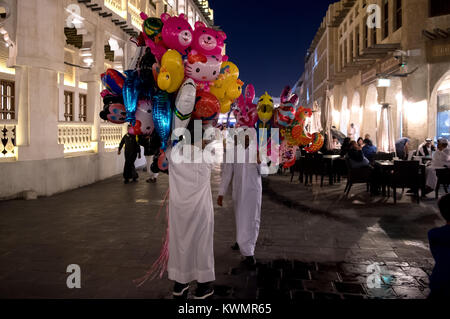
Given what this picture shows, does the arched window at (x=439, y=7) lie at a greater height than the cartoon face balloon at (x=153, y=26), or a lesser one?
greater

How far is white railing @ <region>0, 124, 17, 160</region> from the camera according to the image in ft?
28.7

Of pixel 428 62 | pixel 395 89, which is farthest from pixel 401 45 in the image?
pixel 395 89

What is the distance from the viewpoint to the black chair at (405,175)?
888 centimetres

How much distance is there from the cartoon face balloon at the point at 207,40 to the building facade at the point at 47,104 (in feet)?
24.0

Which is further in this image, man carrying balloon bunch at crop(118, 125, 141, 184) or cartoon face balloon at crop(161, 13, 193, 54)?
man carrying balloon bunch at crop(118, 125, 141, 184)

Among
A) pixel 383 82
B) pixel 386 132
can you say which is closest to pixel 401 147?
pixel 386 132

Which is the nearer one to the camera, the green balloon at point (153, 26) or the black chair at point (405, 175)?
the green balloon at point (153, 26)

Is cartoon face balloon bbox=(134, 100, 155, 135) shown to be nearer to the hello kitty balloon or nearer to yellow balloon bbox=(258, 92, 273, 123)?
the hello kitty balloon

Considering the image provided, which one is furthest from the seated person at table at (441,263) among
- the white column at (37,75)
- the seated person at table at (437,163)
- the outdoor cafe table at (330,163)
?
the outdoor cafe table at (330,163)

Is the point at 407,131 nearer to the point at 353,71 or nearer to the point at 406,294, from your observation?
the point at 353,71

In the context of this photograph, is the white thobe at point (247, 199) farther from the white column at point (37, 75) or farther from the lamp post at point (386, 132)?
the lamp post at point (386, 132)

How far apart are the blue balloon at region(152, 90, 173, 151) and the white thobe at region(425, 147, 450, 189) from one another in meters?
8.40

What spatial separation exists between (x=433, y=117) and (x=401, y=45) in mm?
3505

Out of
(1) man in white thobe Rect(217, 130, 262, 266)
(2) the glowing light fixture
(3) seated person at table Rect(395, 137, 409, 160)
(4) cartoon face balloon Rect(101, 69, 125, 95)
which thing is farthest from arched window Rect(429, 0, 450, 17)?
(4) cartoon face balloon Rect(101, 69, 125, 95)
